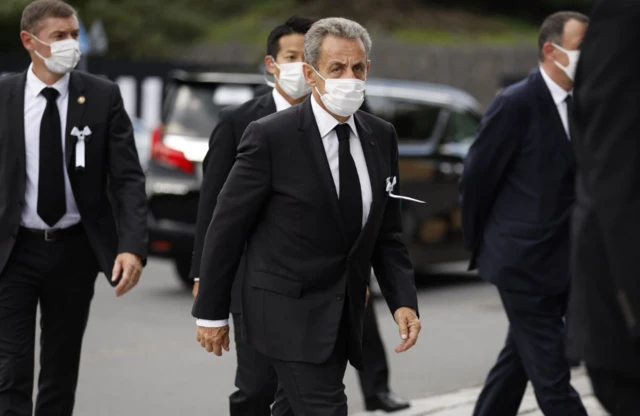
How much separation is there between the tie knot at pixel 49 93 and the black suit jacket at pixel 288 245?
131 centimetres

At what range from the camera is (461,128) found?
481 inches

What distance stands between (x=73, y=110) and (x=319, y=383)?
183cm

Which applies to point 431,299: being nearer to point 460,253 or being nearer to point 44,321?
point 460,253

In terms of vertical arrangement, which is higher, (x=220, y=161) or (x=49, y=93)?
(x=49, y=93)

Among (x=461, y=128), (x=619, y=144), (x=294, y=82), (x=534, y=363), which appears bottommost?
(x=461, y=128)

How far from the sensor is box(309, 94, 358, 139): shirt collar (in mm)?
4402

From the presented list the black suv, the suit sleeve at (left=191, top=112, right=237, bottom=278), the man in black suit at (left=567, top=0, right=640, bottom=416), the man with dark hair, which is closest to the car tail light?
the black suv

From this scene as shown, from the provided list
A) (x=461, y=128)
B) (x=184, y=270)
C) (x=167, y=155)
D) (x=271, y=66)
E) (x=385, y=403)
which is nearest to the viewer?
(x=271, y=66)

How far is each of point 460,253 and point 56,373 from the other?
715 cm

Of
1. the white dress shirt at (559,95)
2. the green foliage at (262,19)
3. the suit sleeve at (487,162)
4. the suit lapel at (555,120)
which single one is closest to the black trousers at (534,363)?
the suit sleeve at (487,162)

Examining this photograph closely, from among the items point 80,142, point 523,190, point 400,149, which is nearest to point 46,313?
point 80,142

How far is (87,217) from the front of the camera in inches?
211

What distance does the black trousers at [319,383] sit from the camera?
13.8ft

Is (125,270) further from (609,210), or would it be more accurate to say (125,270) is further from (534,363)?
(609,210)
